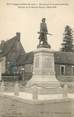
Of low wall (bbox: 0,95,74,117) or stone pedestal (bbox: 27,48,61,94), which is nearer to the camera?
low wall (bbox: 0,95,74,117)

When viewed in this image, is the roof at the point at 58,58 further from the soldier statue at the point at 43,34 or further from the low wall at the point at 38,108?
the low wall at the point at 38,108

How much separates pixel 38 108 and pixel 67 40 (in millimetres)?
816

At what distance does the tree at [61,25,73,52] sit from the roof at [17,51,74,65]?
8cm

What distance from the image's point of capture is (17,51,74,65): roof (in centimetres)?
335

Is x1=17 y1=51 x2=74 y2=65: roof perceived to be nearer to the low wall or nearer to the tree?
the tree

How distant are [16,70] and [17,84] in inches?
7.7

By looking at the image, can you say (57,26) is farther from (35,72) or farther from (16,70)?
(35,72)

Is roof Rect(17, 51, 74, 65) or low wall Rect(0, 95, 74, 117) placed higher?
roof Rect(17, 51, 74, 65)

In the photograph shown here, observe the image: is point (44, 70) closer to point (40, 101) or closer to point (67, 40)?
point (67, 40)

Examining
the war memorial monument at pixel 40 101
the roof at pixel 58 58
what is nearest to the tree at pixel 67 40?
the roof at pixel 58 58

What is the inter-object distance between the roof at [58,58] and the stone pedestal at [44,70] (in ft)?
0.44

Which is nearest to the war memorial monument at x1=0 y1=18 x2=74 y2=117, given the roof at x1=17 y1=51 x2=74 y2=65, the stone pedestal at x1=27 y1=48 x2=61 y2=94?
the stone pedestal at x1=27 y1=48 x2=61 y2=94

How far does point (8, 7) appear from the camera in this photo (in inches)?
105

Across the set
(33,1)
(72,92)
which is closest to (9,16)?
(33,1)
